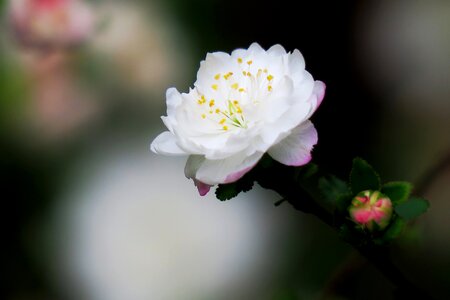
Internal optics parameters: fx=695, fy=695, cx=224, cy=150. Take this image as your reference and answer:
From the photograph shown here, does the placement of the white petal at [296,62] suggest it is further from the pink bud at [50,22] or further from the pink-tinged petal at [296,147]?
the pink bud at [50,22]

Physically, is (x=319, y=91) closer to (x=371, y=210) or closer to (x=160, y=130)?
(x=371, y=210)

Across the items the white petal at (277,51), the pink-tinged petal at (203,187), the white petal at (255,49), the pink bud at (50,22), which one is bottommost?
the pink bud at (50,22)

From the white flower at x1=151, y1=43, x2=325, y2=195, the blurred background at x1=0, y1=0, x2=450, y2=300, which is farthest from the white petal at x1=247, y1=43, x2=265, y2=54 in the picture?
the blurred background at x1=0, y1=0, x2=450, y2=300

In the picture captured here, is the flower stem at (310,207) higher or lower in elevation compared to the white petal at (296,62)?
lower

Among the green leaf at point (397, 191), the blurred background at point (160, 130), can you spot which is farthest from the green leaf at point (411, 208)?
the blurred background at point (160, 130)

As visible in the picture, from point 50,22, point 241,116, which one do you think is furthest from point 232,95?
point 50,22
